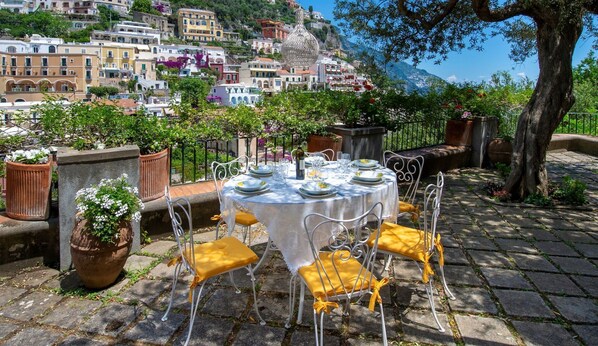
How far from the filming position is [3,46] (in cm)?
7088

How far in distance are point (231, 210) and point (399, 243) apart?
1.24m

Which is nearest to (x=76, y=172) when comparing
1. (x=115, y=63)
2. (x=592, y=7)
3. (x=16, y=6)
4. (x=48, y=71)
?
(x=592, y=7)

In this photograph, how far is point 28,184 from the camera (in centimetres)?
349

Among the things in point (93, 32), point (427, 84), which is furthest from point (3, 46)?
point (427, 84)

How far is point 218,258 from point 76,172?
1615mm

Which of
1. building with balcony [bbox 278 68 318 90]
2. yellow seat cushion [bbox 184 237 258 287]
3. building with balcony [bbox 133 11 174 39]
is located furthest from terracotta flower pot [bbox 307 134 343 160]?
building with balcony [bbox 133 11 174 39]

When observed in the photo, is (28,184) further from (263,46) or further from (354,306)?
(263,46)

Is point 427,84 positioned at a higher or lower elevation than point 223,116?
higher

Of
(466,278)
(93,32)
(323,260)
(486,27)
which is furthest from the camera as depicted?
(93,32)

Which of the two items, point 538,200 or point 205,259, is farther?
point 538,200

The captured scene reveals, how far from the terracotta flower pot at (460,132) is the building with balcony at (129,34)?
325ft

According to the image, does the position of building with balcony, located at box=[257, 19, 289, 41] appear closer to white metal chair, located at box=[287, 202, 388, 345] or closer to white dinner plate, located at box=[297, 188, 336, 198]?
white dinner plate, located at box=[297, 188, 336, 198]

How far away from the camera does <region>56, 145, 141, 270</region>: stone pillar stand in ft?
11.3

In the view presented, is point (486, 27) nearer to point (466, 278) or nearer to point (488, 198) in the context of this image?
point (488, 198)
